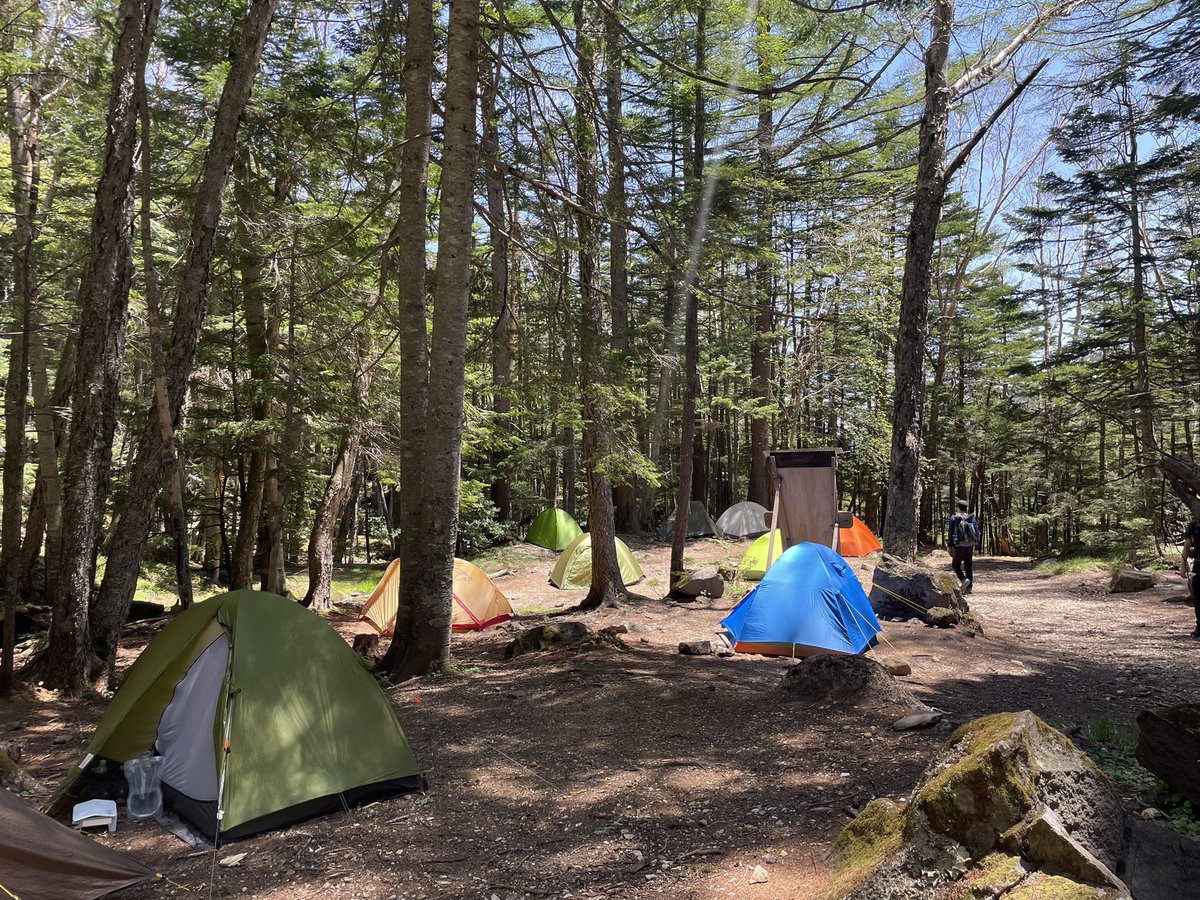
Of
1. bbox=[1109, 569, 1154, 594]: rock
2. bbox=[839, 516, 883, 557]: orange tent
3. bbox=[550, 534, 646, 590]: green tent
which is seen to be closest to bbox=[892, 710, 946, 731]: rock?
bbox=[550, 534, 646, 590]: green tent

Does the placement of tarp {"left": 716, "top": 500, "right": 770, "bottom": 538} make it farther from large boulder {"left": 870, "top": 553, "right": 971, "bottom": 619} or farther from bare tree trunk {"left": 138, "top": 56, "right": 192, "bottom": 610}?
bare tree trunk {"left": 138, "top": 56, "right": 192, "bottom": 610}

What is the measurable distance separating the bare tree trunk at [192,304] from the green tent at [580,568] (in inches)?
352

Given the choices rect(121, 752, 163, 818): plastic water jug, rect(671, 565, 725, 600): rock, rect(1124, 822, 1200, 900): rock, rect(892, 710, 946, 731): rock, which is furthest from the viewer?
rect(671, 565, 725, 600): rock

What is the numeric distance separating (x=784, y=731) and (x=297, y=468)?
26.0 feet

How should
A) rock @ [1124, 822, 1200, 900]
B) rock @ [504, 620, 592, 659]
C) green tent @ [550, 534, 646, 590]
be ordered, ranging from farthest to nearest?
green tent @ [550, 534, 646, 590]
rock @ [504, 620, 592, 659]
rock @ [1124, 822, 1200, 900]

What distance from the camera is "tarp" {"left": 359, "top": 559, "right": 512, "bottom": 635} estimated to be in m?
11.7

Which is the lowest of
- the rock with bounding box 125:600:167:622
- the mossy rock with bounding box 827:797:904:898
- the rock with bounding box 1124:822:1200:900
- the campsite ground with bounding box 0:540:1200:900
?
→ the rock with bounding box 125:600:167:622

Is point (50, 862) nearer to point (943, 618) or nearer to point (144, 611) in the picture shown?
point (943, 618)

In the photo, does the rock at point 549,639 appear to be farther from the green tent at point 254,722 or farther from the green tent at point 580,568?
the green tent at point 580,568

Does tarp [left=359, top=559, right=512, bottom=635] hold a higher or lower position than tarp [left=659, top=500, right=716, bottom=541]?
lower

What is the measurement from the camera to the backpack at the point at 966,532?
543 inches

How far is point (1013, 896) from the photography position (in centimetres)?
261

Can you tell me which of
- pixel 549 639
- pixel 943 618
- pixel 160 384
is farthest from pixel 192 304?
pixel 943 618

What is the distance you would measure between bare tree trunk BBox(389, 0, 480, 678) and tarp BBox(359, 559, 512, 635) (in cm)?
357
